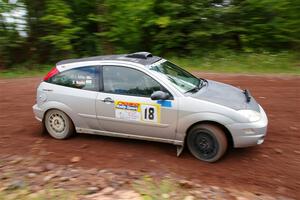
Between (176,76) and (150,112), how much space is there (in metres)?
0.89

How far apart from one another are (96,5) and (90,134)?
10307 mm

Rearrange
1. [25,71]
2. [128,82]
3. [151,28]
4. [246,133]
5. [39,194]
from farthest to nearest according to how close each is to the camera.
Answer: [151,28]
[25,71]
[128,82]
[246,133]
[39,194]

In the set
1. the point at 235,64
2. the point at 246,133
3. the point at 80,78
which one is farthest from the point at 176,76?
the point at 235,64

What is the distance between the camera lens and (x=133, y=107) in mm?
6520

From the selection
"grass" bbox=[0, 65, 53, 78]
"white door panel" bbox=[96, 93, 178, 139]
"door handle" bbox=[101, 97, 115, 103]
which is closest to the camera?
"white door panel" bbox=[96, 93, 178, 139]

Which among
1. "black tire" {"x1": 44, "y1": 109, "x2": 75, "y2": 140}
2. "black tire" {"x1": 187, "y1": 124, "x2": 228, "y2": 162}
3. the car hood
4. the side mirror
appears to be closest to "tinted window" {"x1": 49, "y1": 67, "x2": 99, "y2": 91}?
"black tire" {"x1": 44, "y1": 109, "x2": 75, "y2": 140}

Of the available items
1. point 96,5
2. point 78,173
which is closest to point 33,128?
point 78,173

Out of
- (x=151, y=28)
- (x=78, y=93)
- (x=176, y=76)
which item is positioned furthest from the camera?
(x=151, y=28)

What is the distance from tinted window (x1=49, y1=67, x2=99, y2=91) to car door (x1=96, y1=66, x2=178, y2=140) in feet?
0.67

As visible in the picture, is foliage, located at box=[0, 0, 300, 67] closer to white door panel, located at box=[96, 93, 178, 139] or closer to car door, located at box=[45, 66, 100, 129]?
car door, located at box=[45, 66, 100, 129]

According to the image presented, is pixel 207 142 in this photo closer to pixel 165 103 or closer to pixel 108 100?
pixel 165 103

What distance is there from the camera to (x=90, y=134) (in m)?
7.53

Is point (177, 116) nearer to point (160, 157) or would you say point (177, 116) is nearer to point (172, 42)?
point (160, 157)

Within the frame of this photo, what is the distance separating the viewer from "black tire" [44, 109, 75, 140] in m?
7.23
